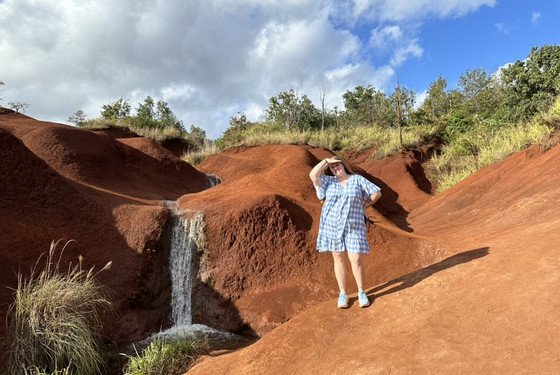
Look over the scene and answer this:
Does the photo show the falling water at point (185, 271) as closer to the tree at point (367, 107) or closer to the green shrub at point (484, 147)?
the green shrub at point (484, 147)

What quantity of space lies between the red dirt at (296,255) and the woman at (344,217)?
0.46m

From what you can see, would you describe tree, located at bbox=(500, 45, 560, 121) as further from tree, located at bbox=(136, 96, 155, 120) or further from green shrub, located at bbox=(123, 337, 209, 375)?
tree, located at bbox=(136, 96, 155, 120)

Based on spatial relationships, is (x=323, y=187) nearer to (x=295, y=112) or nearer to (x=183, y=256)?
(x=183, y=256)

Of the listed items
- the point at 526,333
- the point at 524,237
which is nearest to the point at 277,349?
the point at 526,333

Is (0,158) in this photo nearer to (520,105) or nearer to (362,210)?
(362,210)

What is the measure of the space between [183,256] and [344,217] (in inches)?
184

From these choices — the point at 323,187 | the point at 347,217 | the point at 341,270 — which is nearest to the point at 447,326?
the point at 341,270

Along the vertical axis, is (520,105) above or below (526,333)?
above

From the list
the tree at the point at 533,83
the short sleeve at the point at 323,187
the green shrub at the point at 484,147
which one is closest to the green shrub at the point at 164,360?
the short sleeve at the point at 323,187

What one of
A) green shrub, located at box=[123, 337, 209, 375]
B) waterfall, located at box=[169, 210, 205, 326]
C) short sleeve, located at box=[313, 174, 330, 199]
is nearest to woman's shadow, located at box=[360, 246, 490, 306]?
short sleeve, located at box=[313, 174, 330, 199]

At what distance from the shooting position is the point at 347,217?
3732mm

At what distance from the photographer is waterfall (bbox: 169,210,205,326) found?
22.2 feet

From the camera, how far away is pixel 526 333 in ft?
8.25

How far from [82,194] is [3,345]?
14.3 ft
